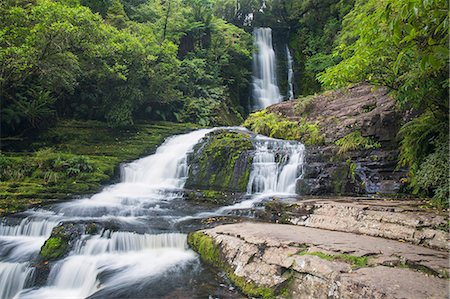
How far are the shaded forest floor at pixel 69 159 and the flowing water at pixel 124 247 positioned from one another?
1113 millimetres

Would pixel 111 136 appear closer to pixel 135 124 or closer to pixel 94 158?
pixel 135 124

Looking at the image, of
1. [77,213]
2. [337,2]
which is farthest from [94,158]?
[337,2]

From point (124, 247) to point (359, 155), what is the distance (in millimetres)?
7193

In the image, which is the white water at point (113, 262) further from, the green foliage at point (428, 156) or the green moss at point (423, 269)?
the green foliage at point (428, 156)

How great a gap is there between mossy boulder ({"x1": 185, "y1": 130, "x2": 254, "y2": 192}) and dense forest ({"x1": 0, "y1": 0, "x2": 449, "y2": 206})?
380 cm

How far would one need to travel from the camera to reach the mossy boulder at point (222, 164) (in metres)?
10.2

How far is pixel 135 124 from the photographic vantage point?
16.3m

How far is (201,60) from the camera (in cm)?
1905

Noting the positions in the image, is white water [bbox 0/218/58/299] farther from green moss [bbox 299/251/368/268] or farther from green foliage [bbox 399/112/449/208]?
green foliage [bbox 399/112/449/208]

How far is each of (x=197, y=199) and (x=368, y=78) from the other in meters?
5.42

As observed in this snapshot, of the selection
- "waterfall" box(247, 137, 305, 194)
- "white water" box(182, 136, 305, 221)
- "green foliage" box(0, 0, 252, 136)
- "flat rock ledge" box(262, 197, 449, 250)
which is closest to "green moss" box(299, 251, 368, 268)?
"flat rock ledge" box(262, 197, 449, 250)

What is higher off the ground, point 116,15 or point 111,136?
point 116,15

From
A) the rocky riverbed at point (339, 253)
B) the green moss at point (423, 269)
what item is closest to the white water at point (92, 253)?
the rocky riverbed at point (339, 253)

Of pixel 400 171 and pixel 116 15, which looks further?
pixel 116 15
